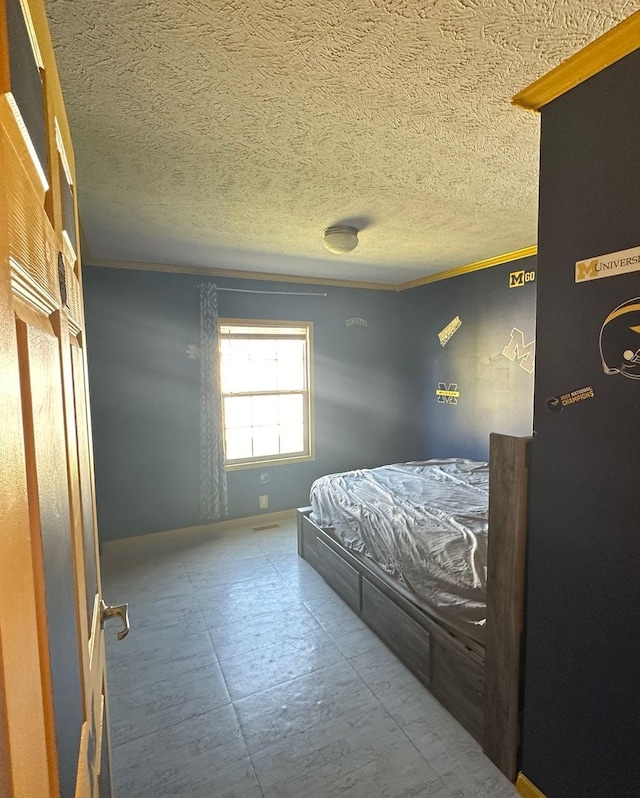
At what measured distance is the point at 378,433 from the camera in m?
5.04

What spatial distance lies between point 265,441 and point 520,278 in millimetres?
2946

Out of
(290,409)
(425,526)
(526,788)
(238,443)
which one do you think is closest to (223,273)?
(290,409)

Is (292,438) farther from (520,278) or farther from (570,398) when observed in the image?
(570,398)

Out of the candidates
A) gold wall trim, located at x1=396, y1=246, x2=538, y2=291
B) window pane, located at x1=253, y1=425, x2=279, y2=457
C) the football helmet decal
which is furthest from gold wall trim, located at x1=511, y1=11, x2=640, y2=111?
window pane, located at x1=253, y1=425, x2=279, y2=457

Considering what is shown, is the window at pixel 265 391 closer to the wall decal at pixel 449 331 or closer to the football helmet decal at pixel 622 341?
the wall decal at pixel 449 331

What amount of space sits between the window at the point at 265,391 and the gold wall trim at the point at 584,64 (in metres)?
3.22

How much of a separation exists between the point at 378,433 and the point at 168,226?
10.5 feet

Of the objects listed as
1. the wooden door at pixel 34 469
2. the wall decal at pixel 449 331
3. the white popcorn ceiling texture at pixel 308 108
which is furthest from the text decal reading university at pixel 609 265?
the wall decal at pixel 449 331

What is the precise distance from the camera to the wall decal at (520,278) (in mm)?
3588

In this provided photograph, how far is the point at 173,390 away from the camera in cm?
402

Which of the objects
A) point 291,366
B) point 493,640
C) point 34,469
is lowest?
point 493,640

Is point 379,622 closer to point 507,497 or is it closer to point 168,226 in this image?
point 507,497

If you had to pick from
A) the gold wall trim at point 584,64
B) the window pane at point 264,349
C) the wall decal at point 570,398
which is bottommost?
the wall decal at point 570,398

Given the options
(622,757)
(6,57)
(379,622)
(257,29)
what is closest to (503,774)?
(622,757)
